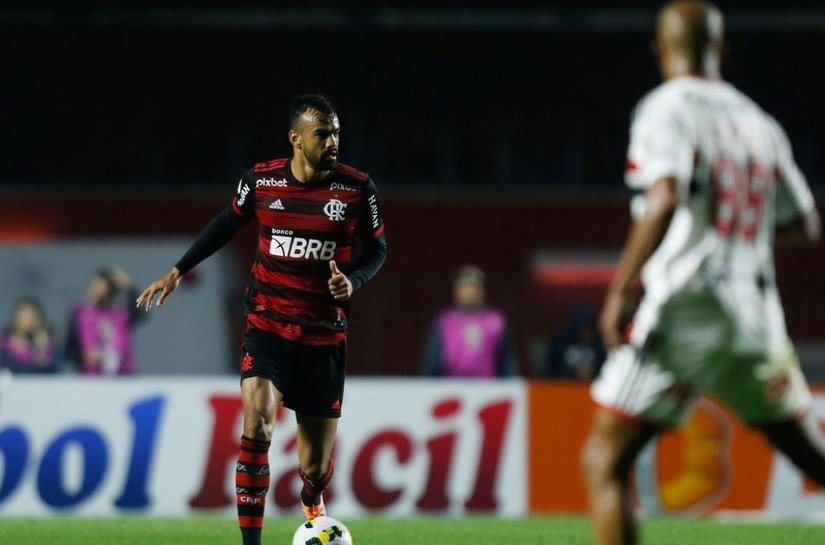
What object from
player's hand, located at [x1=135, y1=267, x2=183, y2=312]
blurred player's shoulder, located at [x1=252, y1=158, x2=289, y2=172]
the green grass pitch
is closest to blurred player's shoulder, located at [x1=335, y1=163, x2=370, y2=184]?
blurred player's shoulder, located at [x1=252, y1=158, x2=289, y2=172]

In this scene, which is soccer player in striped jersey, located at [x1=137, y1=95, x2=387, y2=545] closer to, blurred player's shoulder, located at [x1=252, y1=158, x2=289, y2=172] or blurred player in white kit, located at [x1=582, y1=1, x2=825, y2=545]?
blurred player's shoulder, located at [x1=252, y1=158, x2=289, y2=172]

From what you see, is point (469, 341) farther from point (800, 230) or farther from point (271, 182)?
point (800, 230)

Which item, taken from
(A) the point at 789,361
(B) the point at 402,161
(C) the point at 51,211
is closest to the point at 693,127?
(A) the point at 789,361

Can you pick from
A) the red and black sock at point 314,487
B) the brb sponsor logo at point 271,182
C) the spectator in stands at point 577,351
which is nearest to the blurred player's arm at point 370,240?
the brb sponsor logo at point 271,182

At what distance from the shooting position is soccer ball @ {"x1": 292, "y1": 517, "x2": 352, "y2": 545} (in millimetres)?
7031

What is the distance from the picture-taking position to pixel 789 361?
189 inches

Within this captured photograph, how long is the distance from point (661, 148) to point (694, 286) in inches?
15.9

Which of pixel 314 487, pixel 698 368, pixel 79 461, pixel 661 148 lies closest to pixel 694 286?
pixel 698 368

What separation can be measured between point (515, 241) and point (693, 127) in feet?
50.6

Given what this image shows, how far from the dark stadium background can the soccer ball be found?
12667 mm

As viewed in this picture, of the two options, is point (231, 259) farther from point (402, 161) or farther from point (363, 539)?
point (363, 539)

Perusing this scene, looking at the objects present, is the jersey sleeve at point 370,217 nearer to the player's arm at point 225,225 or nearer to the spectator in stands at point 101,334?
the player's arm at point 225,225

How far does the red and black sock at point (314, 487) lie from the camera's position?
7.36 m

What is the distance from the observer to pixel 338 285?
6887 millimetres
